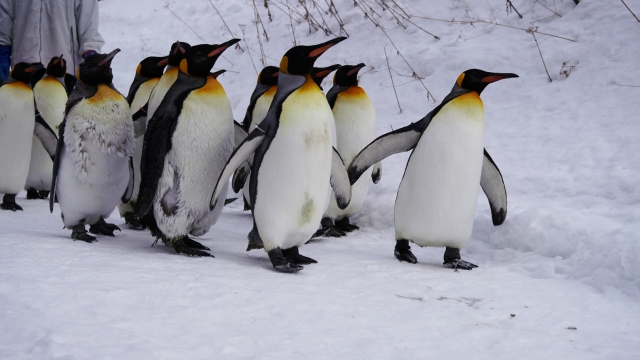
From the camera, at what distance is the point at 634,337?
2.42 m

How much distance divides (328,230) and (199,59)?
166 cm

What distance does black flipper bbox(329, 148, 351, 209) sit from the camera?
3.66 metres

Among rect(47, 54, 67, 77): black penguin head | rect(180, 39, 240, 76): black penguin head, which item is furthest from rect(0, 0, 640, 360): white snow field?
rect(47, 54, 67, 77): black penguin head

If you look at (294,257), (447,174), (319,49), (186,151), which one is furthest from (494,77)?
(186,151)

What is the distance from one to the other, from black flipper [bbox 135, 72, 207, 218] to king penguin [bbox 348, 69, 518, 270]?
1278 millimetres

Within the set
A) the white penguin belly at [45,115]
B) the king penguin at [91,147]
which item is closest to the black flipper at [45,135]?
the white penguin belly at [45,115]

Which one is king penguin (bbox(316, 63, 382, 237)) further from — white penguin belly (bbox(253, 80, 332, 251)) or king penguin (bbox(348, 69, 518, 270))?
white penguin belly (bbox(253, 80, 332, 251))

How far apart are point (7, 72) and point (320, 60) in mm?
3530

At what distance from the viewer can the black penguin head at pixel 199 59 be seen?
3465 mm

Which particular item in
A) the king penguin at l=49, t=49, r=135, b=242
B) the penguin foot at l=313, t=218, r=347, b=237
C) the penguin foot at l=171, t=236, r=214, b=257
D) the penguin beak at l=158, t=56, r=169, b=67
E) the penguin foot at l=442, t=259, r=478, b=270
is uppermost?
the penguin beak at l=158, t=56, r=169, b=67

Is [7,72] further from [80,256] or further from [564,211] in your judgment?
[564,211]

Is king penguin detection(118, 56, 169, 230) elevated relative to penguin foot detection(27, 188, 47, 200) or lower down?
elevated

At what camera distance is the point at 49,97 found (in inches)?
214

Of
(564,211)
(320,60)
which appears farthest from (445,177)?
(320,60)
